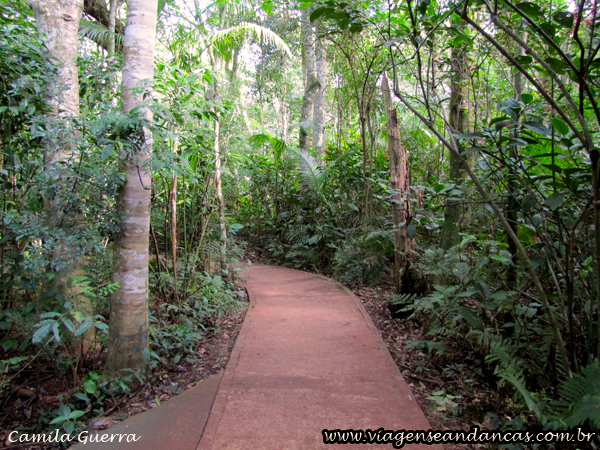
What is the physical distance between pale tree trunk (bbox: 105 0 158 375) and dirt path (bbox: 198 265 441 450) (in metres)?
0.87

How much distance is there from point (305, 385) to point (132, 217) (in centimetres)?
191

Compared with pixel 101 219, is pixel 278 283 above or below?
below

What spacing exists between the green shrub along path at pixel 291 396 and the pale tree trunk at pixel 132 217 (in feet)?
1.92

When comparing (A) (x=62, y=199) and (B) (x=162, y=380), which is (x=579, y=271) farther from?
(A) (x=62, y=199)

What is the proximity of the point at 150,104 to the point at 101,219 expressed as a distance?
97 cm

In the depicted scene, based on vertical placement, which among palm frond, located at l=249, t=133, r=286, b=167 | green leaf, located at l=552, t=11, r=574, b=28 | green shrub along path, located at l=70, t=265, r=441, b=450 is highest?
palm frond, located at l=249, t=133, r=286, b=167

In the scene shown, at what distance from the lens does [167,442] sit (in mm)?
2369

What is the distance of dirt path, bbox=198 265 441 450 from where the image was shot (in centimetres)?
239

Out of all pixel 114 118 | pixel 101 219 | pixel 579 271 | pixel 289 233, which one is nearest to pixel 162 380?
pixel 101 219

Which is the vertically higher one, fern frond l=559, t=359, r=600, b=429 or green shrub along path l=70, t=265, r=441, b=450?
fern frond l=559, t=359, r=600, b=429

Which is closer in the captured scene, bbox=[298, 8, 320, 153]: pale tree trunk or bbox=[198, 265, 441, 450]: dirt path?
bbox=[198, 265, 441, 450]: dirt path

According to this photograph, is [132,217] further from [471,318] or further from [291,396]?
[471,318]

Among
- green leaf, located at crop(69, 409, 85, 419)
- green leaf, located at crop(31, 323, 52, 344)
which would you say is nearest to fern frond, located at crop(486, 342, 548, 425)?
green leaf, located at crop(69, 409, 85, 419)

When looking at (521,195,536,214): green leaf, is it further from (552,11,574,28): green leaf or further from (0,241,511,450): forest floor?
(0,241,511,450): forest floor
